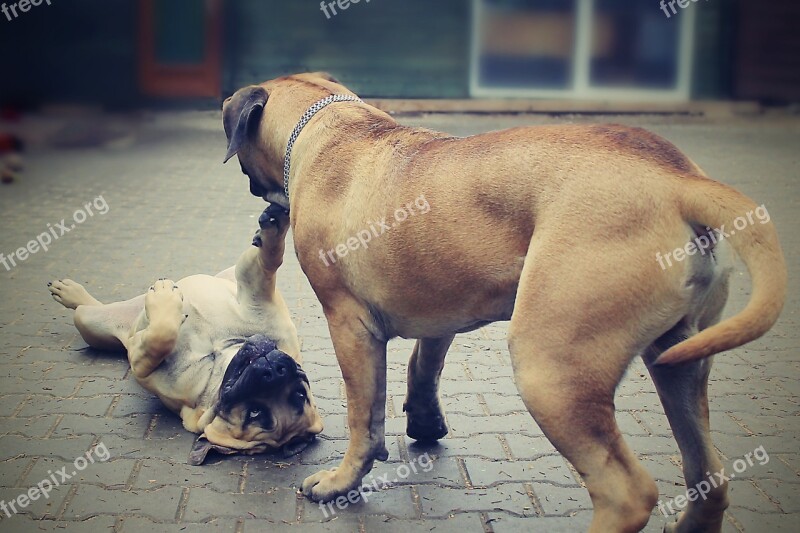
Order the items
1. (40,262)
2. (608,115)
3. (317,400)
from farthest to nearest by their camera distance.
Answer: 1. (608,115)
2. (40,262)
3. (317,400)

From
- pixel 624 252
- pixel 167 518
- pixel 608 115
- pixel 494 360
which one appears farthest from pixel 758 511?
pixel 608 115

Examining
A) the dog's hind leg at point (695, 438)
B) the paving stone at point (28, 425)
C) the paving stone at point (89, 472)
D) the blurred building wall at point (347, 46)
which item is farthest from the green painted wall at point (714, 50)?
the paving stone at point (89, 472)

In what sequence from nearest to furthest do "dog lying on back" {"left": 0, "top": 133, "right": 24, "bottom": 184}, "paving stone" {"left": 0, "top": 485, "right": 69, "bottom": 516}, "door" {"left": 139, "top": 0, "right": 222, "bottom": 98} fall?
"paving stone" {"left": 0, "top": 485, "right": 69, "bottom": 516}, "dog lying on back" {"left": 0, "top": 133, "right": 24, "bottom": 184}, "door" {"left": 139, "top": 0, "right": 222, "bottom": 98}

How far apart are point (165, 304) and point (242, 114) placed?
1067 millimetres

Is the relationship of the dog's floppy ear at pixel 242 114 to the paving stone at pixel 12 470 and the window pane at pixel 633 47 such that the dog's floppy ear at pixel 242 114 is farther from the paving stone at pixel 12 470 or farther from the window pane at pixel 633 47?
the window pane at pixel 633 47

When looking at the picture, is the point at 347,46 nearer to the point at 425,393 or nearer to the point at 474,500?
the point at 425,393

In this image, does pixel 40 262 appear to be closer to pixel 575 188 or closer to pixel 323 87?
pixel 323 87

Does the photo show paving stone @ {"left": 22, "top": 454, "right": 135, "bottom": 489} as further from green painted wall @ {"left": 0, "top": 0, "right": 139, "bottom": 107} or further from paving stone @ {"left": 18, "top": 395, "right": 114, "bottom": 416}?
green painted wall @ {"left": 0, "top": 0, "right": 139, "bottom": 107}

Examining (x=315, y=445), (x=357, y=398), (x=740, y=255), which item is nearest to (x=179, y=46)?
(x=315, y=445)

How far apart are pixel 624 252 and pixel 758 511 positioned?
5.12 ft

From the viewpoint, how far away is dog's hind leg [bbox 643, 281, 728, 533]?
337 cm

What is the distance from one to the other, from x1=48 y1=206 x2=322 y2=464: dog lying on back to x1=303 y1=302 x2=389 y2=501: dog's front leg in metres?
0.43

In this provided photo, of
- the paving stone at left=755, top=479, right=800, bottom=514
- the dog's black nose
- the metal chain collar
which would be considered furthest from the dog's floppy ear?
the paving stone at left=755, top=479, right=800, bottom=514

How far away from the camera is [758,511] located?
3781 millimetres
